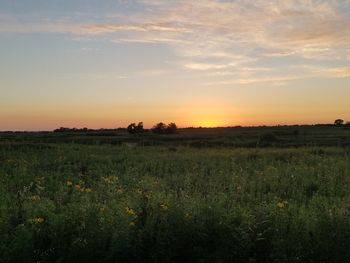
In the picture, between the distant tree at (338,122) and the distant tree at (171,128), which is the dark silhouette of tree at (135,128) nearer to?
the distant tree at (171,128)

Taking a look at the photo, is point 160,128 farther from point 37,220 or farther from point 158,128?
point 37,220

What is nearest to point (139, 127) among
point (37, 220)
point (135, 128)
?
point (135, 128)

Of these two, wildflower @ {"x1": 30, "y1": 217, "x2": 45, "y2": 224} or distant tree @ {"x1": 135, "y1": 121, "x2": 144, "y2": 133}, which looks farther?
distant tree @ {"x1": 135, "y1": 121, "x2": 144, "y2": 133}

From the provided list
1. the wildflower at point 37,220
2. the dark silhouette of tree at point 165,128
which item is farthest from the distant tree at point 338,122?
the wildflower at point 37,220

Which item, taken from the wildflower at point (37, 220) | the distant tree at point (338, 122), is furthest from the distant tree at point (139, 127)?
the wildflower at point (37, 220)

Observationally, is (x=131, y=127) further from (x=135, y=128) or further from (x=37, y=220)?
(x=37, y=220)

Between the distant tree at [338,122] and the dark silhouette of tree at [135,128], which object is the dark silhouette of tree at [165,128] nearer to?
the dark silhouette of tree at [135,128]

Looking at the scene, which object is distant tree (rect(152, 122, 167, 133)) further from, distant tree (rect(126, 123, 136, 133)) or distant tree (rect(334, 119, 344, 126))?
distant tree (rect(334, 119, 344, 126))

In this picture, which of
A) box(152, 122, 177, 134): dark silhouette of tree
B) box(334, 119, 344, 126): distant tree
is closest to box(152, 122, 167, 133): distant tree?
Result: box(152, 122, 177, 134): dark silhouette of tree

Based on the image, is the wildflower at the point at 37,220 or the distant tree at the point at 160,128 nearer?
the wildflower at the point at 37,220

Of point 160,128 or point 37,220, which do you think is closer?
point 37,220

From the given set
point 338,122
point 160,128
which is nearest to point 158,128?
point 160,128

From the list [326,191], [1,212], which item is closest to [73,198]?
[1,212]

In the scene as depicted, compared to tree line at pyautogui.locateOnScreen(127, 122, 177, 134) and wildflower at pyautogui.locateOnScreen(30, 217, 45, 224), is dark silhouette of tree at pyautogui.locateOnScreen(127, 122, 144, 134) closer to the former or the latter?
tree line at pyautogui.locateOnScreen(127, 122, 177, 134)
